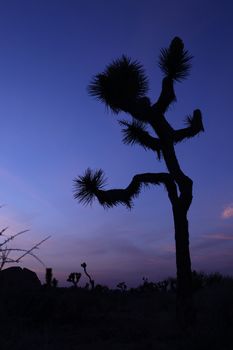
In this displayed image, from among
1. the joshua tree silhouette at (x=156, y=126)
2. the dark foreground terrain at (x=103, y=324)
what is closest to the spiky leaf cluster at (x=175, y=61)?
the joshua tree silhouette at (x=156, y=126)

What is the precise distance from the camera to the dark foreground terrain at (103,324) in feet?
27.7

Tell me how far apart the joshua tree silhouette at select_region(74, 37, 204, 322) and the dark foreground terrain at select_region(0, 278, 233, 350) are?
1711 mm

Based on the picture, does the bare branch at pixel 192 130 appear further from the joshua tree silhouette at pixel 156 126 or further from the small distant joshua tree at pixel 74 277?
the small distant joshua tree at pixel 74 277

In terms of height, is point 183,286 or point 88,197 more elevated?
point 88,197

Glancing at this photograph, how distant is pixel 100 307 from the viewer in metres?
15.9

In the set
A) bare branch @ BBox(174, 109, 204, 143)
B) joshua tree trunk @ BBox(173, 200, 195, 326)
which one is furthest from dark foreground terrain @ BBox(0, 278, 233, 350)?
bare branch @ BBox(174, 109, 204, 143)

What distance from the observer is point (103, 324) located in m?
12.7

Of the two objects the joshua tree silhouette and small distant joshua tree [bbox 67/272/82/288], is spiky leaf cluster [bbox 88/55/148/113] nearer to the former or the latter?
the joshua tree silhouette

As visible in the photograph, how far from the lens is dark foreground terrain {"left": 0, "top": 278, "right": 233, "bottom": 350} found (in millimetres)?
8445

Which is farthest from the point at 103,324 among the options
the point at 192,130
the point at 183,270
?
the point at 192,130

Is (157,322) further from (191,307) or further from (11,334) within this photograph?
(11,334)

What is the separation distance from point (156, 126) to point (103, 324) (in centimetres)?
537

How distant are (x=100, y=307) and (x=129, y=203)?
16.2 ft

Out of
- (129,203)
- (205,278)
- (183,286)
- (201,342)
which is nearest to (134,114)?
(129,203)
